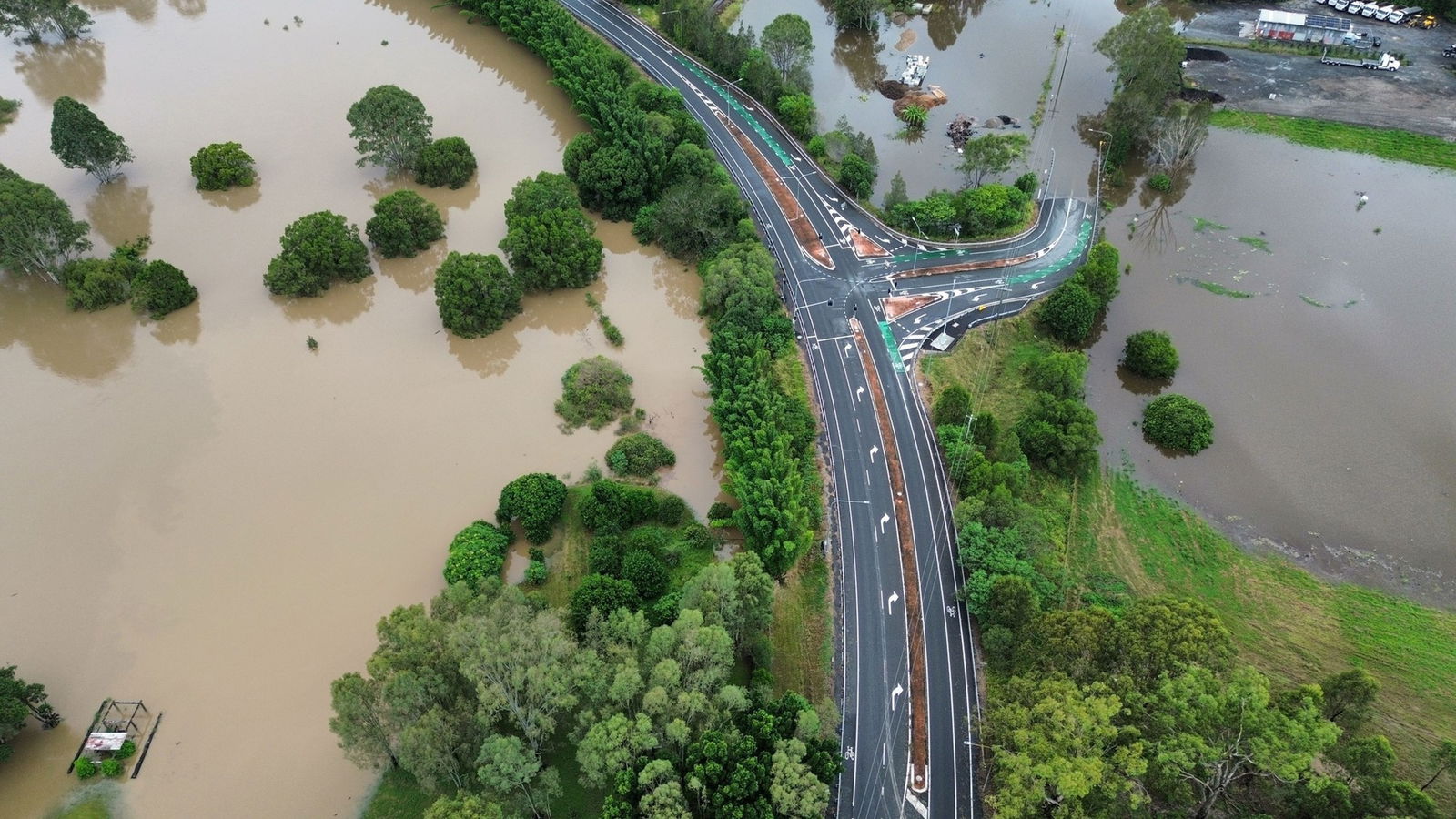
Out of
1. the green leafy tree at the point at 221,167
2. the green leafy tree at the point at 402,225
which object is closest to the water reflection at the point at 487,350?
the green leafy tree at the point at 402,225

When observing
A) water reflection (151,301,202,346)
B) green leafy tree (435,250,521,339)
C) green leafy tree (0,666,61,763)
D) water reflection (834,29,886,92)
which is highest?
water reflection (834,29,886,92)

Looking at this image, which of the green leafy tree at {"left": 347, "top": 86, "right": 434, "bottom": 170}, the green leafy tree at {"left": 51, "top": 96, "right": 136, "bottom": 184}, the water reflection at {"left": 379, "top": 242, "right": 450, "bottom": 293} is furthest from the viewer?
the green leafy tree at {"left": 347, "top": 86, "right": 434, "bottom": 170}

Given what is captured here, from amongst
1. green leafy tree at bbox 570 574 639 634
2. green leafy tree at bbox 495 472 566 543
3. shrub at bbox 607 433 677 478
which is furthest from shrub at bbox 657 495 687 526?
green leafy tree at bbox 570 574 639 634

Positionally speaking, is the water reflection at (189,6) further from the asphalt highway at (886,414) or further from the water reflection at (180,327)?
the asphalt highway at (886,414)

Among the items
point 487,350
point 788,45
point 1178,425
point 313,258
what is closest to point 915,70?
point 788,45

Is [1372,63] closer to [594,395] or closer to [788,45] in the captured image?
[788,45]

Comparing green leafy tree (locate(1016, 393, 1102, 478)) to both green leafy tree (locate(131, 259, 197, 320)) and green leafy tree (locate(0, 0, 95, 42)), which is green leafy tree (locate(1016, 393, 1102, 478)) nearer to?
green leafy tree (locate(131, 259, 197, 320))
